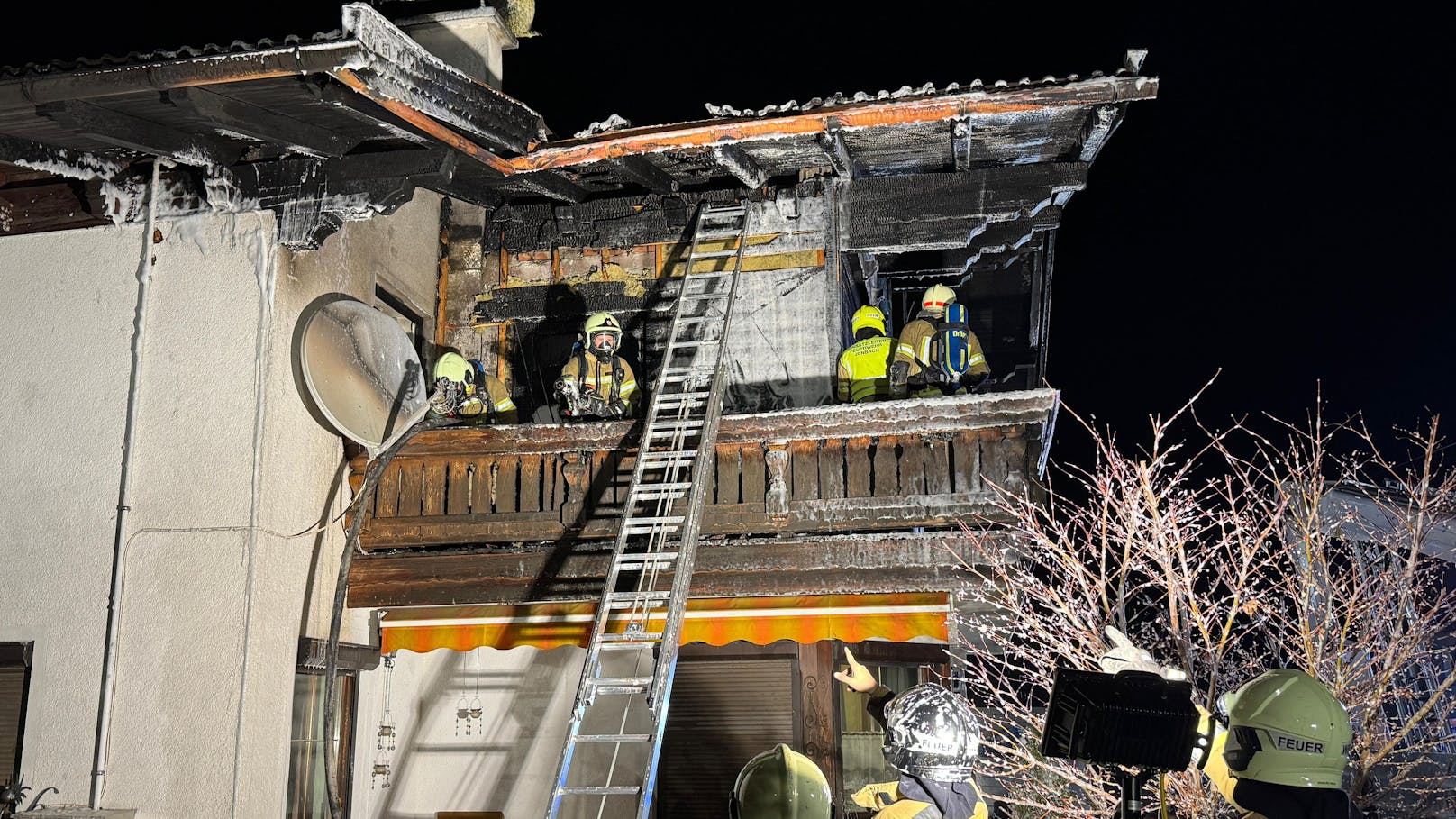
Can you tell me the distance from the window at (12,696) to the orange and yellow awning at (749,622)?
303 cm

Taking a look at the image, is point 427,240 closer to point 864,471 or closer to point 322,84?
point 322,84

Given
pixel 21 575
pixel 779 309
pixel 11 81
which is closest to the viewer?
pixel 11 81

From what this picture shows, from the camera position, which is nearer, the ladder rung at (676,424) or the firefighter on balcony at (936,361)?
the ladder rung at (676,424)

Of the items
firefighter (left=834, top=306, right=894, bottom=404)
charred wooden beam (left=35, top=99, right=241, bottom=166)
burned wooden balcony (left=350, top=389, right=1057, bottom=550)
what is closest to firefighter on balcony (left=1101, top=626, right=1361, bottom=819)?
burned wooden balcony (left=350, top=389, right=1057, bottom=550)

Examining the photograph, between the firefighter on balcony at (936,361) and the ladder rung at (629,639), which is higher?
the firefighter on balcony at (936,361)

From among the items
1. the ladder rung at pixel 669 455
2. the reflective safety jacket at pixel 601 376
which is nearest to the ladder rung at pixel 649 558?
the ladder rung at pixel 669 455

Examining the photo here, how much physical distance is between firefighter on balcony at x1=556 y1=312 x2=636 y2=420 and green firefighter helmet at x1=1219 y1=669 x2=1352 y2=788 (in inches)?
246

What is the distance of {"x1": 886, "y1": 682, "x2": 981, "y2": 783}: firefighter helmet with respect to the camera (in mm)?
5344

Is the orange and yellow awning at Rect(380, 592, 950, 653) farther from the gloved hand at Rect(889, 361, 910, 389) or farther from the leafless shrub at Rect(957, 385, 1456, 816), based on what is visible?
the gloved hand at Rect(889, 361, 910, 389)

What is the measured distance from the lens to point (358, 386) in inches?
346

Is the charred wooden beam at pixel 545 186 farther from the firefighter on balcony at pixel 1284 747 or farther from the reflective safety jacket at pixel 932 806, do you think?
the firefighter on balcony at pixel 1284 747

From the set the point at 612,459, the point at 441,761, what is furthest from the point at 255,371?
the point at 441,761

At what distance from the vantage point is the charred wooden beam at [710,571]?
8477 millimetres

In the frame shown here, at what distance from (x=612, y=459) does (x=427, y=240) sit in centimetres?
352
